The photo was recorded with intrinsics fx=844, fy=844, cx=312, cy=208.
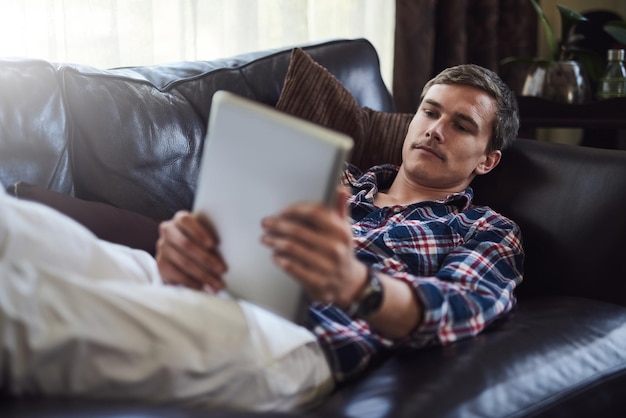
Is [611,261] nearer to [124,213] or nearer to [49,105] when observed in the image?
[124,213]

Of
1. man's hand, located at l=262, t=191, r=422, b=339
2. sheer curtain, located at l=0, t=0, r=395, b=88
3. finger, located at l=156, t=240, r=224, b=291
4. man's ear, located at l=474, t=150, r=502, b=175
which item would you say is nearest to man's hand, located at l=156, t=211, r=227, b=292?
finger, located at l=156, t=240, r=224, b=291

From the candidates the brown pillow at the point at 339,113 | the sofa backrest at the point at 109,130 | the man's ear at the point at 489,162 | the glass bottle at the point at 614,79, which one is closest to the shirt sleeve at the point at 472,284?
the man's ear at the point at 489,162

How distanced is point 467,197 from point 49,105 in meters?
0.85

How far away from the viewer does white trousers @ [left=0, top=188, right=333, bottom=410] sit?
95cm

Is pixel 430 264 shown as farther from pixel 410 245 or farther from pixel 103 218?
pixel 103 218

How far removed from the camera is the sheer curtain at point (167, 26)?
2.10m

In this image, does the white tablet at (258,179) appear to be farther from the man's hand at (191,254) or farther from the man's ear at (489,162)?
the man's ear at (489,162)

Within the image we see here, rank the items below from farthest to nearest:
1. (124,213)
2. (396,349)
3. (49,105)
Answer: (49,105), (124,213), (396,349)

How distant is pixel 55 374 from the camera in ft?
3.17

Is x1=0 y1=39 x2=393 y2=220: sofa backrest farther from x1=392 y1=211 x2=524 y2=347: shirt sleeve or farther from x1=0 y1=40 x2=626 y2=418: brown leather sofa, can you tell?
x1=392 y1=211 x2=524 y2=347: shirt sleeve

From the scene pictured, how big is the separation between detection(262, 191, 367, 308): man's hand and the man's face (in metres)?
0.79

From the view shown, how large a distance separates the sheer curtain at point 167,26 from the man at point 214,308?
104 cm

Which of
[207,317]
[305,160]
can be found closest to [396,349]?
[207,317]

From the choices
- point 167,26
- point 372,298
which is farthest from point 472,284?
point 167,26
